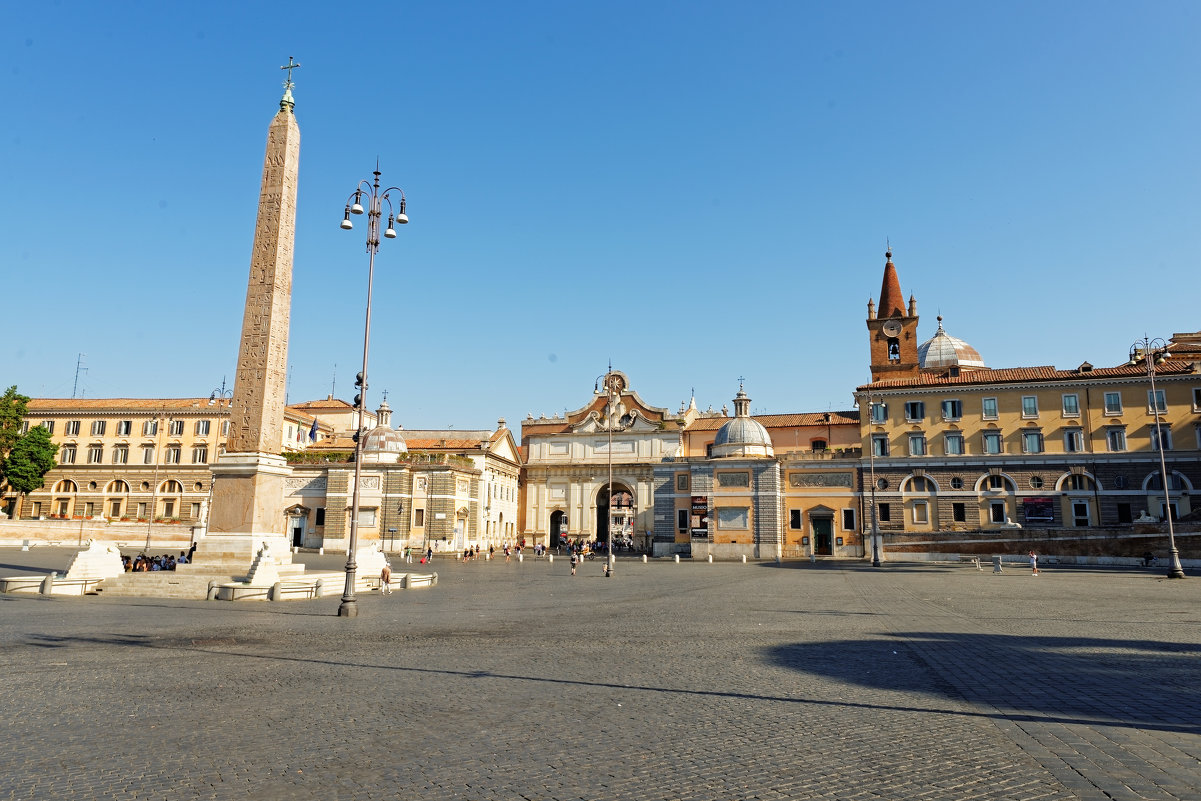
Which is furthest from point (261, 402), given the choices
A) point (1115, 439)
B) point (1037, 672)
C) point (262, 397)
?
point (1115, 439)

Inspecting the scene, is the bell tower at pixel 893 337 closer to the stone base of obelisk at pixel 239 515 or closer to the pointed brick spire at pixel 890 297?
the pointed brick spire at pixel 890 297

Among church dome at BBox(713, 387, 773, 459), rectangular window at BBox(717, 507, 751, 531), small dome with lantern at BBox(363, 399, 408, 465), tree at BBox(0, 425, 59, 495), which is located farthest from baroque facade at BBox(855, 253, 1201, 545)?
tree at BBox(0, 425, 59, 495)

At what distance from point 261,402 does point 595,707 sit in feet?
51.9

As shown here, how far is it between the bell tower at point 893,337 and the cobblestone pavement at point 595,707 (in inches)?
1762

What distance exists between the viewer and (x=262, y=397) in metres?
20.6

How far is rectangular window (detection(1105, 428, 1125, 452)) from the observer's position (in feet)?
147

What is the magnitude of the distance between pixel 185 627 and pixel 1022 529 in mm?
41016

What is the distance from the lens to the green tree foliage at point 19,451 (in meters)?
56.0

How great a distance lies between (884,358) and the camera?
5994 centimetres

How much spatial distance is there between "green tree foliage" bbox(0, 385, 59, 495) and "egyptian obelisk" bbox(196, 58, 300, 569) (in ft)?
154

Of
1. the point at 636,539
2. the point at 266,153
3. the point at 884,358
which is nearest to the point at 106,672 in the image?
the point at 266,153

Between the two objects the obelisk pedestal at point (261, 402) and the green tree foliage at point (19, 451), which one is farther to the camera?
the green tree foliage at point (19, 451)

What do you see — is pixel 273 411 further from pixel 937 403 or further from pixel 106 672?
pixel 937 403

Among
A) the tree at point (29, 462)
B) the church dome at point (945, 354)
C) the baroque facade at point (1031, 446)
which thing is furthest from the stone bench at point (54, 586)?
the church dome at point (945, 354)
